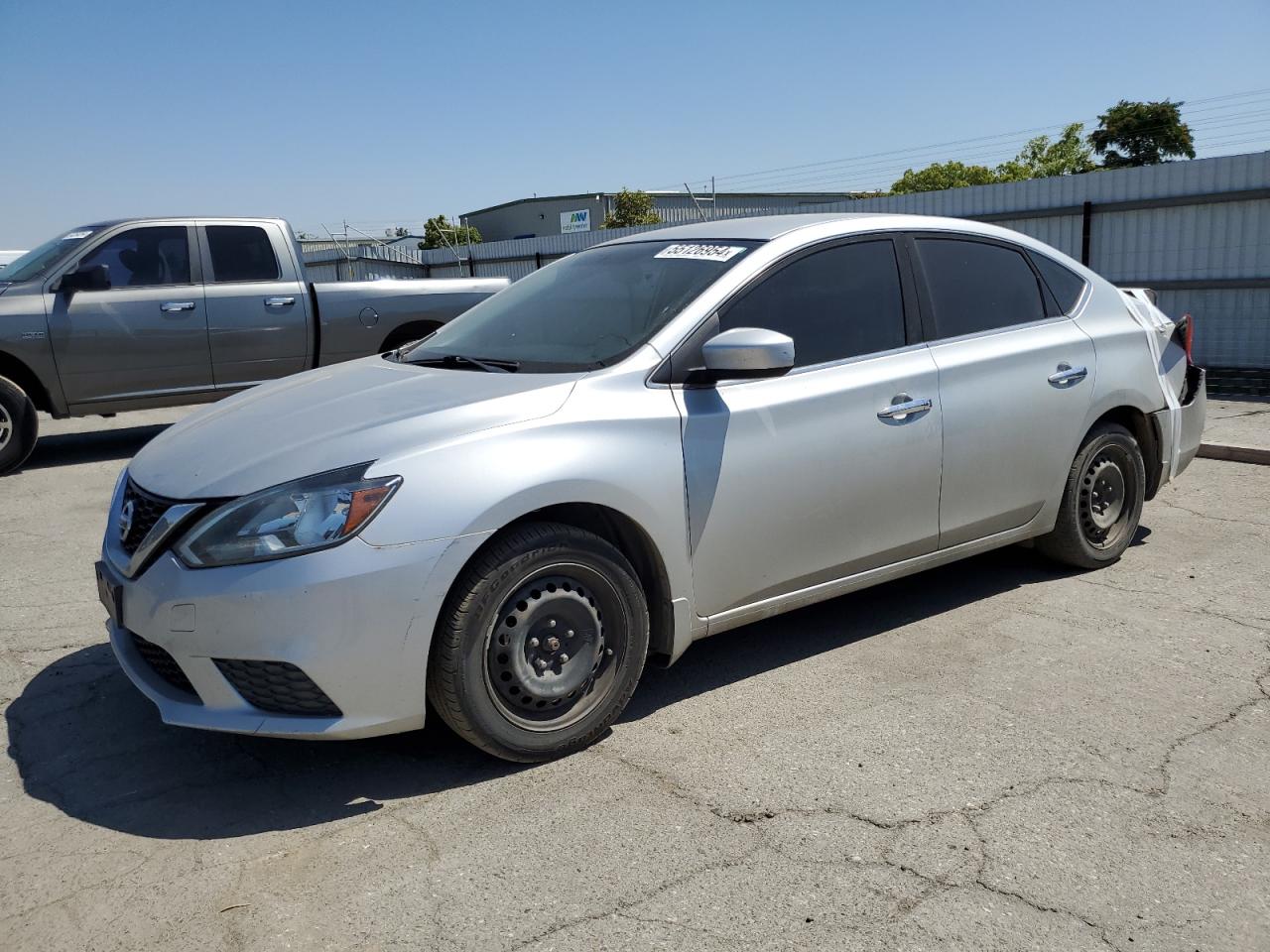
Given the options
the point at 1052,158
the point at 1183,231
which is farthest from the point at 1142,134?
the point at 1183,231

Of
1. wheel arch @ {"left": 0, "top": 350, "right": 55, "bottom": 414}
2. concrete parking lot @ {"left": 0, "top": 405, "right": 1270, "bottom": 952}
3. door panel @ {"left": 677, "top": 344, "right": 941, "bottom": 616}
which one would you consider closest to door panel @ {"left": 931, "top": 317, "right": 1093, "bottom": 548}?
door panel @ {"left": 677, "top": 344, "right": 941, "bottom": 616}

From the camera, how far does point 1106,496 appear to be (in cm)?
520

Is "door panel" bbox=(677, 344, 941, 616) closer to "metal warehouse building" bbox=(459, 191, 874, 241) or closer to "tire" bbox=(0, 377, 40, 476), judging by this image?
"tire" bbox=(0, 377, 40, 476)

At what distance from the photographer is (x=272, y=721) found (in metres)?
3.12

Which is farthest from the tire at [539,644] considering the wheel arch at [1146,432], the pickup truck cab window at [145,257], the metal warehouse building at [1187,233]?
the metal warehouse building at [1187,233]

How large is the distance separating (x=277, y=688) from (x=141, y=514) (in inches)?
31.2

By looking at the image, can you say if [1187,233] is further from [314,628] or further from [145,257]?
[314,628]

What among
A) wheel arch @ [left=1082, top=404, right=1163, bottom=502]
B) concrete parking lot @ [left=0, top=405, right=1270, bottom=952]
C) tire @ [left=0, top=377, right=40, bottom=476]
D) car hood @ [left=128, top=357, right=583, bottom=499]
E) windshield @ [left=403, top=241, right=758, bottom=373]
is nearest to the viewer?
concrete parking lot @ [left=0, top=405, right=1270, bottom=952]

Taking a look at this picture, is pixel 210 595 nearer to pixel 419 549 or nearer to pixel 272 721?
pixel 272 721

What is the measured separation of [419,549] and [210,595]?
0.60 meters

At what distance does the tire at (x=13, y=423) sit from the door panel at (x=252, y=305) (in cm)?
150

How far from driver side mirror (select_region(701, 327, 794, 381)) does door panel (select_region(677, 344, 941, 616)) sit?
174 millimetres

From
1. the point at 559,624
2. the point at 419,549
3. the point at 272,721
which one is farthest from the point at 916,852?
the point at 272,721

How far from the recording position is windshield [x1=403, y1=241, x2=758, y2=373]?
3918 mm
